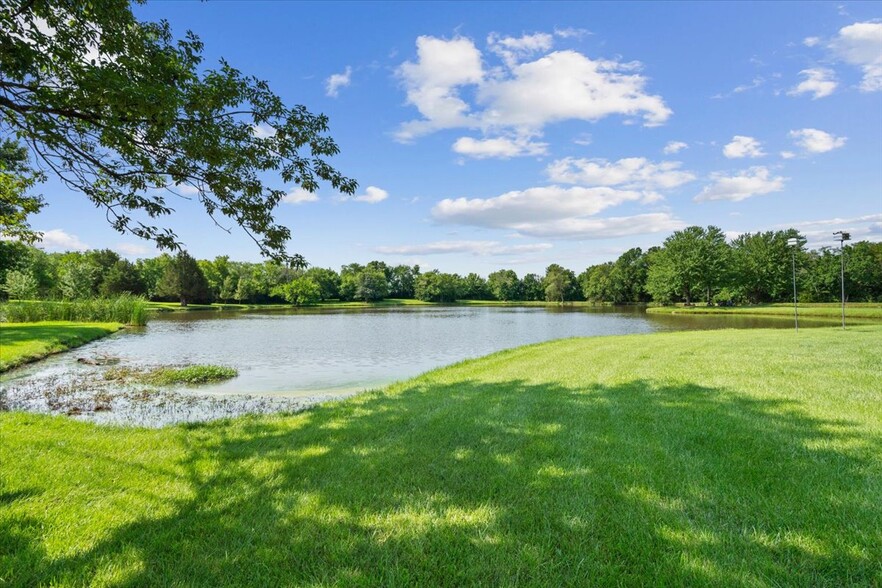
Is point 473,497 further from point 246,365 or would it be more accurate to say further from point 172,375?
point 246,365

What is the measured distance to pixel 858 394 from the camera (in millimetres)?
5961

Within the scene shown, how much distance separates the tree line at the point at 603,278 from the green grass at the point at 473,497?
4296 centimetres

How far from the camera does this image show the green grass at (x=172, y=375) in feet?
43.5

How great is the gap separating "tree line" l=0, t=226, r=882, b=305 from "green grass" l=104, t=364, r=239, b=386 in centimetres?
3325

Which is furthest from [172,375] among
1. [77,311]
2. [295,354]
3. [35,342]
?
[77,311]

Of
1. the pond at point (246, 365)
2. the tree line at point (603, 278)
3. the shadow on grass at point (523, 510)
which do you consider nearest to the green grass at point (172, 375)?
Answer: the pond at point (246, 365)

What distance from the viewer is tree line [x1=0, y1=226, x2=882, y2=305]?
57406 millimetres

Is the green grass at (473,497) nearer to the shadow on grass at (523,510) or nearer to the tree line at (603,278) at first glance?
the shadow on grass at (523,510)

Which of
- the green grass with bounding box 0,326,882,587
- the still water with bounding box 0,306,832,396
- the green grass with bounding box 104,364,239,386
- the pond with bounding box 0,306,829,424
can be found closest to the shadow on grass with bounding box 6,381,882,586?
the green grass with bounding box 0,326,882,587

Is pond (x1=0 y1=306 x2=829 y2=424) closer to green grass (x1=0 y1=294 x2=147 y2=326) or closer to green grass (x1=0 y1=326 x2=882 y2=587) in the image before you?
green grass (x1=0 y1=294 x2=147 y2=326)

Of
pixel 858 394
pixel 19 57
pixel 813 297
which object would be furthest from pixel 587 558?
pixel 813 297

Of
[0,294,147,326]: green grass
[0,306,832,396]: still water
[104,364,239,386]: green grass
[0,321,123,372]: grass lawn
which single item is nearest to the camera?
[104,364,239,386]: green grass

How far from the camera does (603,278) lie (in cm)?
8600

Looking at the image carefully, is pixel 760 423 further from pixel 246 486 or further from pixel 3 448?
pixel 3 448
